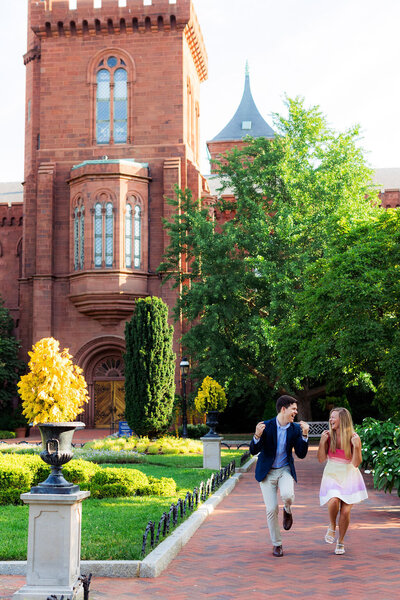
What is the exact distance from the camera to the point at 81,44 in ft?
115

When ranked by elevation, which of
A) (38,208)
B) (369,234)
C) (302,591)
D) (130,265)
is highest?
(38,208)

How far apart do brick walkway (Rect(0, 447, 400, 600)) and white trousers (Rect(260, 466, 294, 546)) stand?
0.90ft

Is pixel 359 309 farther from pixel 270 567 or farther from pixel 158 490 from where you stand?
pixel 270 567

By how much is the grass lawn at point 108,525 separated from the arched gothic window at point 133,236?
1869cm

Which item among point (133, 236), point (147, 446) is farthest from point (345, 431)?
point (133, 236)

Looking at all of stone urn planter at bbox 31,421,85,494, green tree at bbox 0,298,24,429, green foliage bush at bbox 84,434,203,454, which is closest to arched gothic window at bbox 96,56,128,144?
green tree at bbox 0,298,24,429

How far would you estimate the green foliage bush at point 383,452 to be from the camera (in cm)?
1109

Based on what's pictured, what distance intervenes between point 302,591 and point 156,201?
2789 cm

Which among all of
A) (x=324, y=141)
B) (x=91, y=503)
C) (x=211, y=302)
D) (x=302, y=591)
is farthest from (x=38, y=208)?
(x=302, y=591)

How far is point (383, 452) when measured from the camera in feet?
38.1

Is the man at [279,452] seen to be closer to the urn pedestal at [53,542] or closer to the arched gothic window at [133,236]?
the urn pedestal at [53,542]

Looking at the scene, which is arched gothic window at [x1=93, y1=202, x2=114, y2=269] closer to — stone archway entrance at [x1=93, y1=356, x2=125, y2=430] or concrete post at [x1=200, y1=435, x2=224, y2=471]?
stone archway entrance at [x1=93, y1=356, x2=125, y2=430]

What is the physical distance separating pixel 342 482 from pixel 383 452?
3883 millimetres

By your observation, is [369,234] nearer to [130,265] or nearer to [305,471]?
[305,471]
